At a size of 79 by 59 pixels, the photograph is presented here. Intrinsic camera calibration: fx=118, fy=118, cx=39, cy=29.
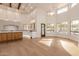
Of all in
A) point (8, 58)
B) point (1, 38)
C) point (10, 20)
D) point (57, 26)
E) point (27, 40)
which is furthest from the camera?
point (1, 38)

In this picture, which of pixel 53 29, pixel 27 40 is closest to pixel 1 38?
pixel 27 40

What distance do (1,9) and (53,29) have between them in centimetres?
282

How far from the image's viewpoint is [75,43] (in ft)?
17.9

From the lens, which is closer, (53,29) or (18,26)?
(53,29)

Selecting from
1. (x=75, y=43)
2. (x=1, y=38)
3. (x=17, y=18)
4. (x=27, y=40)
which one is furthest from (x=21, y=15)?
(x=75, y=43)

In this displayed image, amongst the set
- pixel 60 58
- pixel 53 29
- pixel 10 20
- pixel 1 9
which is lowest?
pixel 60 58

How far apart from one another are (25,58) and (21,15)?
2795 millimetres

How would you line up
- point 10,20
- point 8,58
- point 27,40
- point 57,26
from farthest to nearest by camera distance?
1. point 27,40
2. point 10,20
3. point 57,26
4. point 8,58

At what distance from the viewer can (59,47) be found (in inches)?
225

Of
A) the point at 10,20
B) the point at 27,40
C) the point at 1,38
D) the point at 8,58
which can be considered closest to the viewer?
the point at 8,58

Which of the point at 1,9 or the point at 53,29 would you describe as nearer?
the point at 53,29

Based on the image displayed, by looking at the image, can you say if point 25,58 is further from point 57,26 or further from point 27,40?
point 27,40

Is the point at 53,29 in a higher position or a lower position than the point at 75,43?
higher

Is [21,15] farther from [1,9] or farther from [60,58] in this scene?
[60,58]
